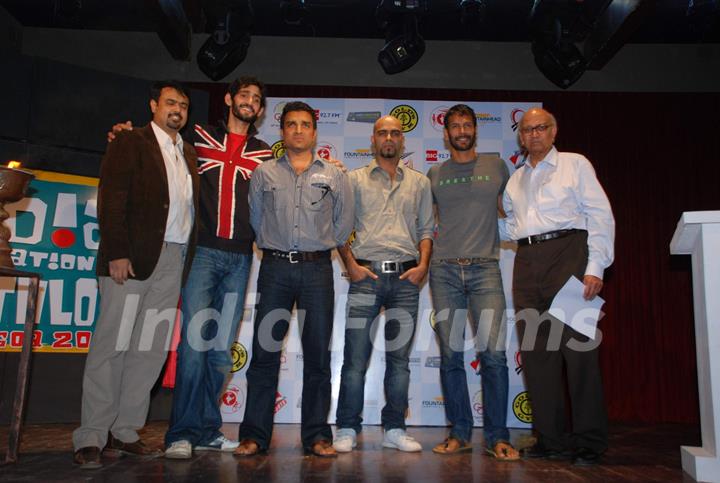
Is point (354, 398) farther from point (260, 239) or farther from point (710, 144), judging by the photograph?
point (710, 144)

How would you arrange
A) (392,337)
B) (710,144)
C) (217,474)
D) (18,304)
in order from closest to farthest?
(217,474)
(392,337)
(18,304)
(710,144)

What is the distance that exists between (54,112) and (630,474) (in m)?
4.58

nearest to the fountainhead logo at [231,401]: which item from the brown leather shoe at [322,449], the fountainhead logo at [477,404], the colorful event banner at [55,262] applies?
the colorful event banner at [55,262]

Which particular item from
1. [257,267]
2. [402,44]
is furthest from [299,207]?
[402,44]

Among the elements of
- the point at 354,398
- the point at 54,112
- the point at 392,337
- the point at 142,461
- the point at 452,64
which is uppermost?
the point at 452,64

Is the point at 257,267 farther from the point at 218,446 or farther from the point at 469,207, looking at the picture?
the point at 469,207

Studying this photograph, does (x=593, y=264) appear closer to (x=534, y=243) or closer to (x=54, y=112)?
(x=534, y=243)

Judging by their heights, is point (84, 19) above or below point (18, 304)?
above

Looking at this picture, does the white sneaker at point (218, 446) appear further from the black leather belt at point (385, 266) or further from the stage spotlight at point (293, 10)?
the stage spotlight at point (293, 10)

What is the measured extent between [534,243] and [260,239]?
144cm

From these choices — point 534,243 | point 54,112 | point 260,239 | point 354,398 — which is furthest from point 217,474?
point 54,112

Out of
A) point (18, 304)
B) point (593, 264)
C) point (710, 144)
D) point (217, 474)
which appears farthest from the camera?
point (710, 144)

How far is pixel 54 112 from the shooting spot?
4.58m

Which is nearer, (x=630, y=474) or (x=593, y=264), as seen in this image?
(x=630, y=474)
